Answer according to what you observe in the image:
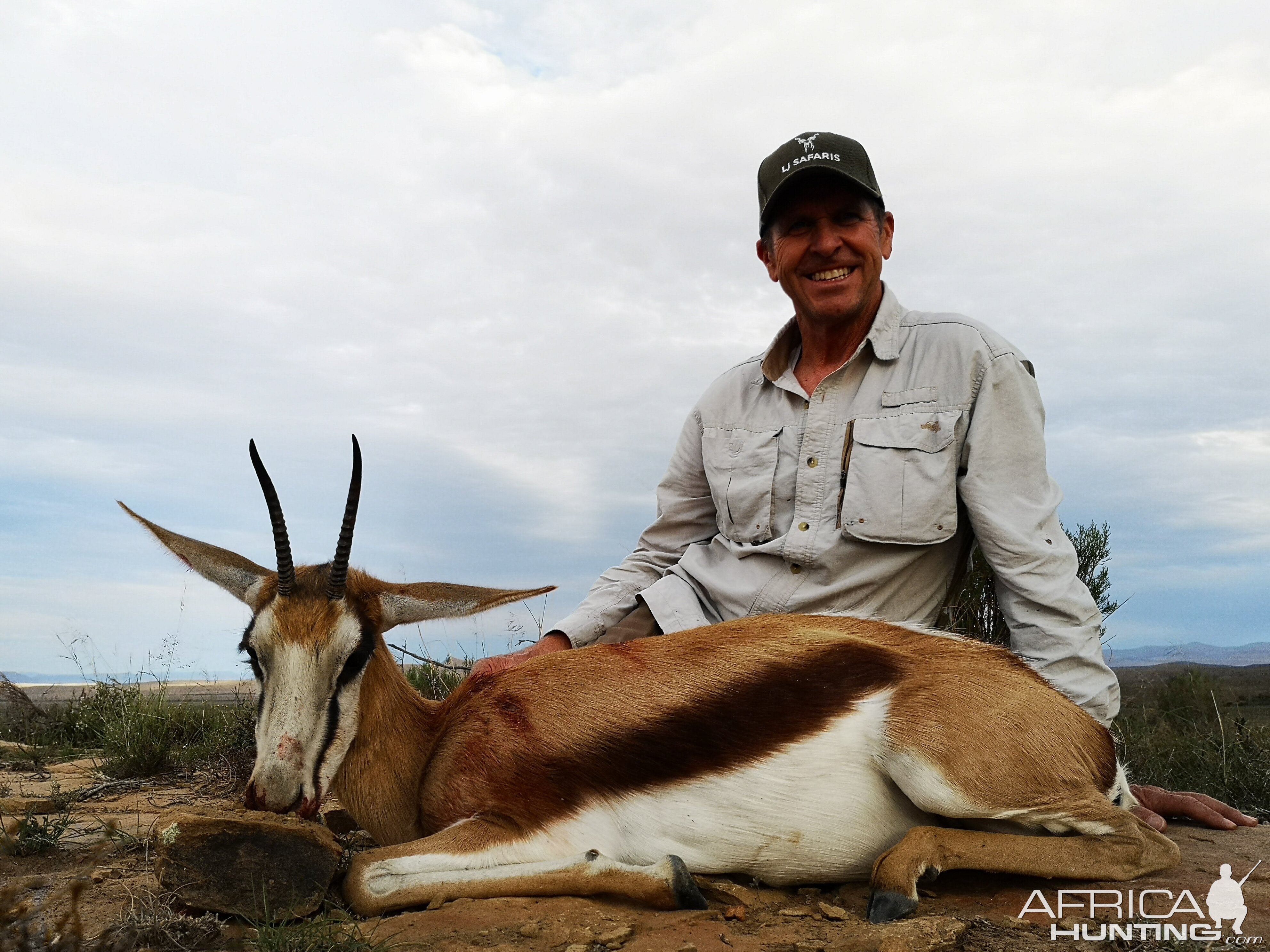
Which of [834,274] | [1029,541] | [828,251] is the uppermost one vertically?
[828,251]

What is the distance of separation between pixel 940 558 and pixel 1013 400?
0.93 metres

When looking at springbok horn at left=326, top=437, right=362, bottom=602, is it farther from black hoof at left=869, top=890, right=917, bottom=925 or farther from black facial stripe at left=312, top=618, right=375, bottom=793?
black hoof at left=869, top=890, right=917, bottom=925

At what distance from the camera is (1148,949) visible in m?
3.05

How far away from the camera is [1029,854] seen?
132 inches

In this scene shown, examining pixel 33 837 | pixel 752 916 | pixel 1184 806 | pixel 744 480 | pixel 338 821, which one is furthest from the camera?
pixel 744 480

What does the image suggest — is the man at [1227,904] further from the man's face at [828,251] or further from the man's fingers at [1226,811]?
the man's face at [828,251]

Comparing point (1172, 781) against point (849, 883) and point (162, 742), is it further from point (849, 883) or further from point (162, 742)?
point (162, 742)

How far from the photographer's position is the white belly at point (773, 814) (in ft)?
11.5

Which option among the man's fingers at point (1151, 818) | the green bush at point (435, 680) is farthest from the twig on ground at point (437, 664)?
the man's fingers at point (1151, 818)

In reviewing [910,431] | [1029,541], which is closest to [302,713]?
[910,431]

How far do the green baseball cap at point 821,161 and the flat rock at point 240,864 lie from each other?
414 cm

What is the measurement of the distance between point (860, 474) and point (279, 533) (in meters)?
2.92

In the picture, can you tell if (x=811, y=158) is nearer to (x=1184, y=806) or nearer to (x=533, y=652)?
(x=533, y=652)

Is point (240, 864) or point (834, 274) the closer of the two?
point (240, 864)
